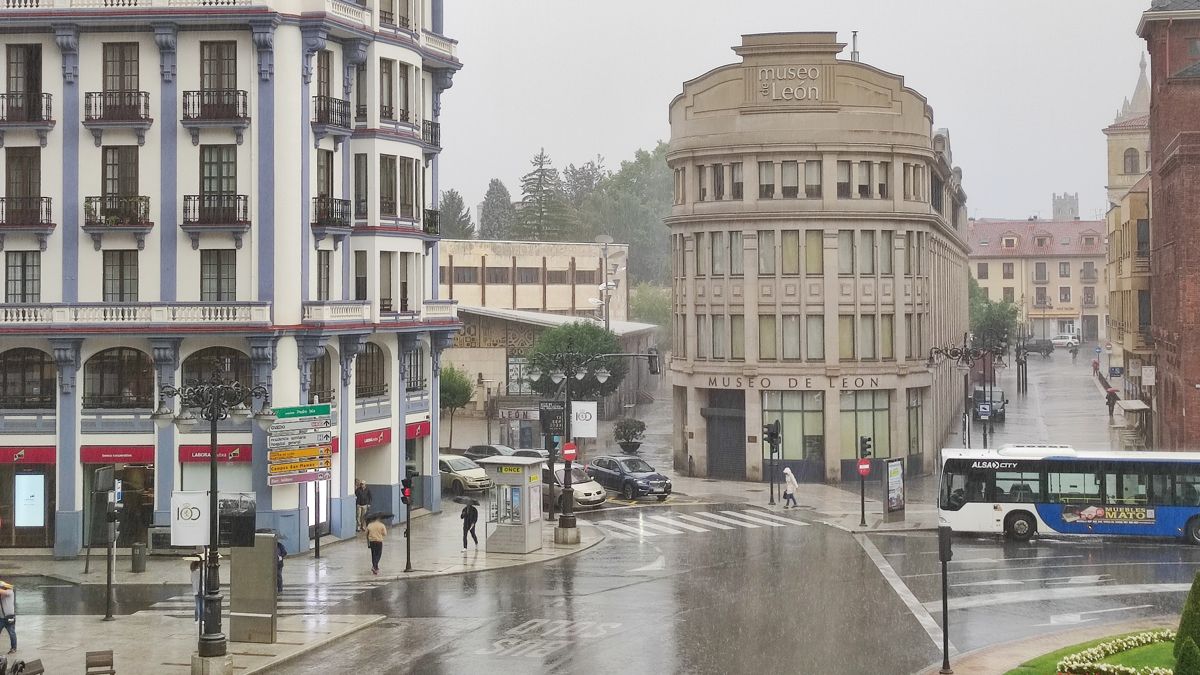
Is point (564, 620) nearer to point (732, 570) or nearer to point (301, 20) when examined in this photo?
point (732, 570)

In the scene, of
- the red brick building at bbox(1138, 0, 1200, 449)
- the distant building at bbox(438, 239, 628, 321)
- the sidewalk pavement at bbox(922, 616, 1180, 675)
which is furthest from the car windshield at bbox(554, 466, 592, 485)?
the distant building at bbox(438, 239, 628, 321)

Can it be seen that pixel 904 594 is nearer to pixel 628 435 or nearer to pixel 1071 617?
pixel 1071 617

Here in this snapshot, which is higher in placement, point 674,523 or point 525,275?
point 525,275

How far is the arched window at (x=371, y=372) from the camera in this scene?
1887 inches

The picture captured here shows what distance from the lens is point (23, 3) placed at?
4344cm

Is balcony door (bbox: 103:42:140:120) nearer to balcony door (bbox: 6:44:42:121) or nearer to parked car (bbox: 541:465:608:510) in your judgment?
balcony door (bbox: 6:44:42:121)

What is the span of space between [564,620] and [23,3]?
26460mm

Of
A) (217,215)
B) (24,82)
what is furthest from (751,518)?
(24,82)

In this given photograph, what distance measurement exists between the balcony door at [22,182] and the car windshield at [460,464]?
843 inches

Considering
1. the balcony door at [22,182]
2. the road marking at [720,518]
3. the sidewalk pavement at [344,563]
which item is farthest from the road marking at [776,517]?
the balcony door at [22,182]

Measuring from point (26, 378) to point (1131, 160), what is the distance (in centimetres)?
10838

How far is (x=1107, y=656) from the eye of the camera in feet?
87.5

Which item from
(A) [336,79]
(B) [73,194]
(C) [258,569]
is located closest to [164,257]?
(B) [73,194]

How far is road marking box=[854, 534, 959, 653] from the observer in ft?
101
